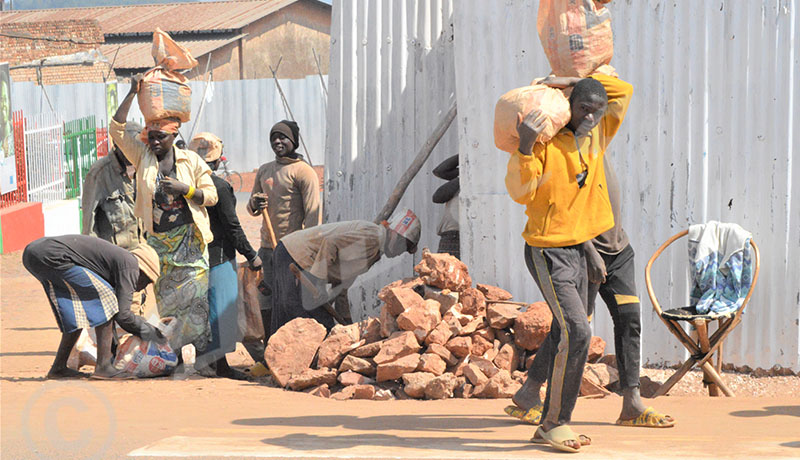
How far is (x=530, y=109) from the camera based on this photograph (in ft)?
14.3

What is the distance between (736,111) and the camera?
6.68 meters

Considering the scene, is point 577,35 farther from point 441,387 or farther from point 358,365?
point 358,365

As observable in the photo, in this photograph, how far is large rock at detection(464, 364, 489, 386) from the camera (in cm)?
622

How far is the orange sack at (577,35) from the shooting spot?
4.90 metres

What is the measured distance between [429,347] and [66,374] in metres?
2.55

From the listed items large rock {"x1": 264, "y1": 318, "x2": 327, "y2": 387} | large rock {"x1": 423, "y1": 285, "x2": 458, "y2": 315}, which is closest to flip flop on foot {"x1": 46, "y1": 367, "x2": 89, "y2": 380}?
large rock {"x1": 264, "y1": 318, "x2": 327, "y2": 387}

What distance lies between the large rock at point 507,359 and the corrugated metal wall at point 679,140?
896 mm

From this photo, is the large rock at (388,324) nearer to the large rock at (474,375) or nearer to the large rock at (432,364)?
the large rock at (432,364)

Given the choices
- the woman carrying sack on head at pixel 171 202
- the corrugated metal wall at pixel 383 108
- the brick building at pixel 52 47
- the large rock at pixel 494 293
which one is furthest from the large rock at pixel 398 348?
the brick building at pixel 52 47

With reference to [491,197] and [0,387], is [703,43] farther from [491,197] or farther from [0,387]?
[0,387]

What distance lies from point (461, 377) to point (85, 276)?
264 centimetres

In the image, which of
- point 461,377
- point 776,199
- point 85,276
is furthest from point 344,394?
point 776,199

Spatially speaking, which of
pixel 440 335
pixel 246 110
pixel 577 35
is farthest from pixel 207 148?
pixel 246 110

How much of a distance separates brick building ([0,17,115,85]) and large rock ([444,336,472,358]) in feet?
88.7
